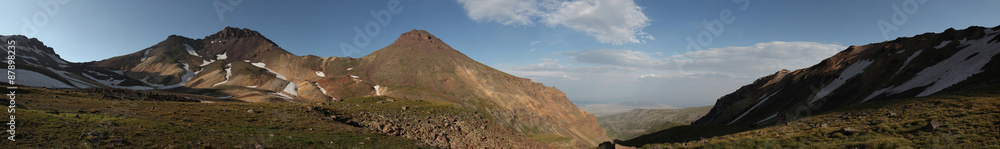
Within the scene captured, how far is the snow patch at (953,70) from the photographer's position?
50566 millimetres

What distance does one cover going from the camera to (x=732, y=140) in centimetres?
3644

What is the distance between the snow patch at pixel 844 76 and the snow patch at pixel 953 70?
61.4 ft

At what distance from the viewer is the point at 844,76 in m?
88.9

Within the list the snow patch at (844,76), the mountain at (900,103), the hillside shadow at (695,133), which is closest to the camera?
the mountain at (900,103)

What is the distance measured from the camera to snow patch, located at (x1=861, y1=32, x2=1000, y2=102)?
50566mm

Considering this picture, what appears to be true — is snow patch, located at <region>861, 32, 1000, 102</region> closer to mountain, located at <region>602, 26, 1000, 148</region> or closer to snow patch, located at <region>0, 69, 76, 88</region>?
mountain, located at <region>602, 26, 1000, 148</region>

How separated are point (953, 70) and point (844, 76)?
A: 36.4 meters

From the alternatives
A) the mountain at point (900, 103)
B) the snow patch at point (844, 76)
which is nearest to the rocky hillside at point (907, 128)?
the mountain at point (900, 103)

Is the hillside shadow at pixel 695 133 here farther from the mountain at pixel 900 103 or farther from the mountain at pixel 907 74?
the mountain at pixel 907 74

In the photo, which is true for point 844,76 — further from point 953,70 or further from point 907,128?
point 907,128

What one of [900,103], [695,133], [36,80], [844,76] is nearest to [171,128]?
[695,133]

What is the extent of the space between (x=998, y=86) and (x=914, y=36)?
81.1 m

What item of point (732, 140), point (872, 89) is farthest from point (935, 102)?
point (872, 89)

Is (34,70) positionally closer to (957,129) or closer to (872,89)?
(957,129)
